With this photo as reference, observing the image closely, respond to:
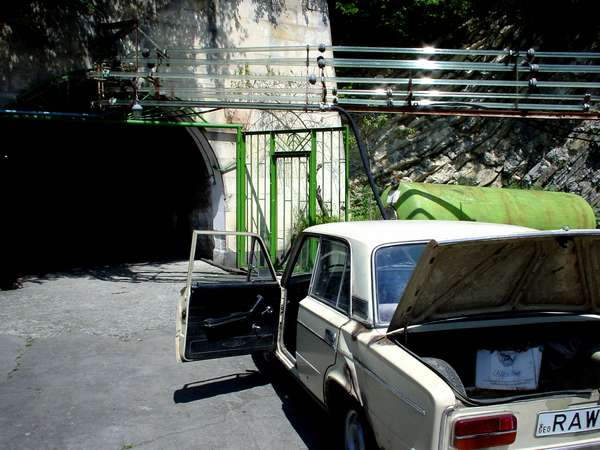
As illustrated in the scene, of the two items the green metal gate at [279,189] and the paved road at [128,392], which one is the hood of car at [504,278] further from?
the green metal gate at [279,189]

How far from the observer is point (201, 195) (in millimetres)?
11703

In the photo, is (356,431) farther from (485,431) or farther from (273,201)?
(273,201)

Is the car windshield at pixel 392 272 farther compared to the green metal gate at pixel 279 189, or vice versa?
the green metal gate at pixel 279 189

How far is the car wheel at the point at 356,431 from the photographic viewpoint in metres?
3.04

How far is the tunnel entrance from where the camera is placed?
39.5 ft

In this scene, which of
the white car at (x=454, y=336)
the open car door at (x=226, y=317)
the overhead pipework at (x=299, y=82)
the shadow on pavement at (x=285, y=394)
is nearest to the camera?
the white car at (x=454, y=336)

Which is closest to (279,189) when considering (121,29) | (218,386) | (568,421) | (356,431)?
(121,29)

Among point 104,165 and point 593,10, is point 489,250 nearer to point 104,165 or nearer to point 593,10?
point 593,10

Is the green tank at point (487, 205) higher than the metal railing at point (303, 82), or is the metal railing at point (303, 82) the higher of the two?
the metal railing at point (303, 82)

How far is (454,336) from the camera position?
330 centimetres

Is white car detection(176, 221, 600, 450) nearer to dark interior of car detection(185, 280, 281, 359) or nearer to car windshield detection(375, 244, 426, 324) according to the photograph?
car windshield detection(375, 244, 426, 324)

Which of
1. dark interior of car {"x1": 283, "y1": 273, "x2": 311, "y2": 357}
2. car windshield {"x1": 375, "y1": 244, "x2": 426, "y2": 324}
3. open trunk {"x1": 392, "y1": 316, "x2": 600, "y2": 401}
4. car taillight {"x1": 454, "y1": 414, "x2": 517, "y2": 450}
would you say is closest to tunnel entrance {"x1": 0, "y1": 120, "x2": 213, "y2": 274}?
dark interior of car {"x1": 283, "y1": 273, "x2": 311, "y2": 357}

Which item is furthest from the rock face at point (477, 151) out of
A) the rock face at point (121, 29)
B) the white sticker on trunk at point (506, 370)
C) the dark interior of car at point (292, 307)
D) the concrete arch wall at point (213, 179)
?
the white sticker on trunk at point (506, 370)

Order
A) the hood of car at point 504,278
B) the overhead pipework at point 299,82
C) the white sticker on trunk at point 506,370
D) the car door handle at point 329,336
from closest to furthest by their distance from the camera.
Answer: the hood of car at point 504,278 → the white sticker on trunk at point 506,370 → the car door handle at point 329,336 → the overhead pipework at point 299,82
